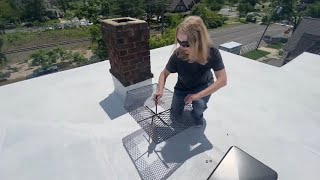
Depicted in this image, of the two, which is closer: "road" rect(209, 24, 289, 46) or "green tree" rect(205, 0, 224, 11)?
"road" rect(209, 24, 289, 46)

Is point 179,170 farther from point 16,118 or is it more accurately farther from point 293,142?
→ point 16,118

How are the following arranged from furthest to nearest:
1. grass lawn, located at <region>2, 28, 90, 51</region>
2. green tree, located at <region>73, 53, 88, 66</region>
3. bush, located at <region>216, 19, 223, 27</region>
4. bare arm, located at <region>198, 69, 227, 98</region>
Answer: bush, located at <region>216, 19, 223, 27</region> < grass lawn, located at <region>2, 28, 90, 51</region> < green tree, located at <region>73, 53, 88, 66</region> < bare arm, located at <region>198, 69, 227, 98</region>

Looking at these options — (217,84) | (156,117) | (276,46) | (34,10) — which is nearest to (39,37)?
(34,10)

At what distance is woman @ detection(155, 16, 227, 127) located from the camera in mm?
1986

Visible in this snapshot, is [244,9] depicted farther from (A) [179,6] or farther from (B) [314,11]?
(B) [314,11]

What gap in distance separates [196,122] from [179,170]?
0.67m

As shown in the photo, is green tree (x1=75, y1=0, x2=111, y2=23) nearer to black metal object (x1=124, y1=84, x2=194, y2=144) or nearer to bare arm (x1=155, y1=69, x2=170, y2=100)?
black metal object (x1=124, y1=84, x2=194, y2=144)

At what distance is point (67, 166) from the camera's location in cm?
202

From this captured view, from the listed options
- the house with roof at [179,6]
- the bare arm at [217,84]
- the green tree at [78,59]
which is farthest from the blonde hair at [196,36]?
the house with roof at [179,6]

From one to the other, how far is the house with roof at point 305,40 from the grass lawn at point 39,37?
20846 mm

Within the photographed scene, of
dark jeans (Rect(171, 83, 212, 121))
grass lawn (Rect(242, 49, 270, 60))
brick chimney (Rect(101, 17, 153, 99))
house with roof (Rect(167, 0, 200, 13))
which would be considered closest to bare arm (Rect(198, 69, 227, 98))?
dark jeans (Rect(171, 83, 212, 121))

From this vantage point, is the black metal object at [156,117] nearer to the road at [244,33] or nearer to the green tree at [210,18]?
the road at [244,33]

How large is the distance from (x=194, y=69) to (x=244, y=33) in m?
27.3

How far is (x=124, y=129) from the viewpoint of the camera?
246 cm
